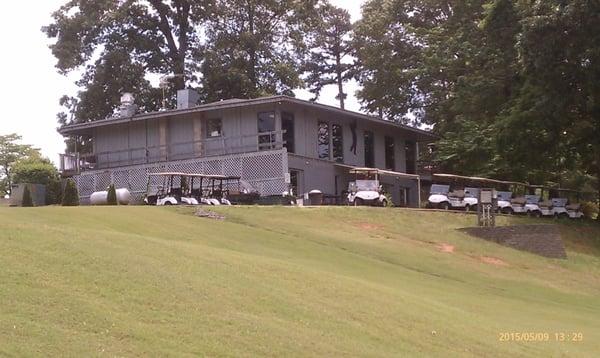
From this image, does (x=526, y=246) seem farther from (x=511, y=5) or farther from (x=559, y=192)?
(x=559, y=192)

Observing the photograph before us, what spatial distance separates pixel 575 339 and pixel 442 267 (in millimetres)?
8355

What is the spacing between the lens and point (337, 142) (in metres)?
37.8

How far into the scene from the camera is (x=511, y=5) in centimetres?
3316

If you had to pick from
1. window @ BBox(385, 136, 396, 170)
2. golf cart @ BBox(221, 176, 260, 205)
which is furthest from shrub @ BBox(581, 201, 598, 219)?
golf cart @ BBox(221, 176, 260, 205)

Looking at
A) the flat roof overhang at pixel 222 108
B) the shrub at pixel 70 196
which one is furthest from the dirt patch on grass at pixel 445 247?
the shrub at pixel 70 196

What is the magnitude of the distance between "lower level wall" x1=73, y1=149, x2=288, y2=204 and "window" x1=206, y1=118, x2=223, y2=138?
6.23ft

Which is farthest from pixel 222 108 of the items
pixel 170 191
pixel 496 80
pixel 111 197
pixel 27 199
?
pixel 496 80

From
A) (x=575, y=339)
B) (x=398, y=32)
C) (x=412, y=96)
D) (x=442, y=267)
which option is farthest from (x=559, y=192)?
(x=575, y=339)

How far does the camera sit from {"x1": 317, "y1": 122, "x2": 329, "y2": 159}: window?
121 feet

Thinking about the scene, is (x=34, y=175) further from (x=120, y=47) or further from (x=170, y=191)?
(x=120, y=47)

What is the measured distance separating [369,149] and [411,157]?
5.35 meters

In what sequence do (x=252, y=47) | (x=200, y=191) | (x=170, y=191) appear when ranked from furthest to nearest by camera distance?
(x=252, y=47) → (x=200, y=191) → (x=170, y=191)

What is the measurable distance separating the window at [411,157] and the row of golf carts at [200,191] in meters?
14.3
